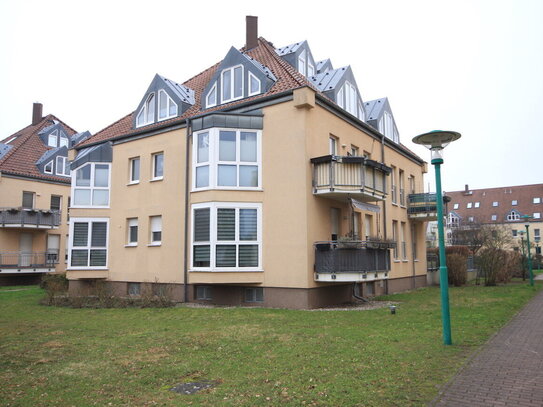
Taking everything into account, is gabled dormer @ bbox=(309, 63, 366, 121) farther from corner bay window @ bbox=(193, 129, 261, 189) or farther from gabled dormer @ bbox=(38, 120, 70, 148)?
gabled dormer @ bbox=(38, 120, 70, 148)

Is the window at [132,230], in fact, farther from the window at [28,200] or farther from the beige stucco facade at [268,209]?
the window at [28,200]

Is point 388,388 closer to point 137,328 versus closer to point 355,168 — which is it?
point 137,328

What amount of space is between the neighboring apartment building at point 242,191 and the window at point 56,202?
14.3m

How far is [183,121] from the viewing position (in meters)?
18.4

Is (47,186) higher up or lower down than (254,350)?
higher up

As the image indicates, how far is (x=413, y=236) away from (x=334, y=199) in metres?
11.3

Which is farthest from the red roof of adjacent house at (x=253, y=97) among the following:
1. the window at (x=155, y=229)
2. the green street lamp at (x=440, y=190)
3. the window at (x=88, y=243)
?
the green street lamp at (x=440, y=190)

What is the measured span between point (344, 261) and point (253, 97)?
6.95 meters

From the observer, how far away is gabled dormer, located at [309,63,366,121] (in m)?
18.9

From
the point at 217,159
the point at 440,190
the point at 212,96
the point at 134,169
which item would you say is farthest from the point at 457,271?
the point at 440,190

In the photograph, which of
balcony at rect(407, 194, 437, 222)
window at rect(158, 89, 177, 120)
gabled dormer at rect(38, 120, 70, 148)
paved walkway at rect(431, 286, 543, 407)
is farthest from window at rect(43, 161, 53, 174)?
paved walkway at rect(431, 286, 543, 407)

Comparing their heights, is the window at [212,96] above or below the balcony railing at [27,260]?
above

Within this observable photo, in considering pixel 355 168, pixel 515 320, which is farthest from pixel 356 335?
pixel 355 168

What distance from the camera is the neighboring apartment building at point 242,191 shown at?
15.9 m
